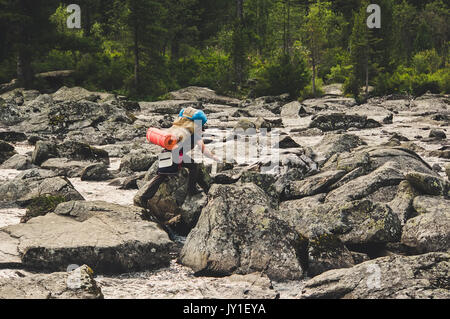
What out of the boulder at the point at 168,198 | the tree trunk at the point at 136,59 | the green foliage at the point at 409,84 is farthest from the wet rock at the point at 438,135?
the tree trunk at the point at 136,59

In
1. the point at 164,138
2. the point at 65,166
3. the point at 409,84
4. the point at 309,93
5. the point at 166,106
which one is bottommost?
the point at 65,166

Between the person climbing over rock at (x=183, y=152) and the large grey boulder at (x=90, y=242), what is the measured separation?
1066 mm

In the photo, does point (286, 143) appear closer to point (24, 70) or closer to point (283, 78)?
point (283, 78)

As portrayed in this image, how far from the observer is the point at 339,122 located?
22500 millimetres

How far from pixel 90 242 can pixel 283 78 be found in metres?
29.0

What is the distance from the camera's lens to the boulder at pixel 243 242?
283 inches

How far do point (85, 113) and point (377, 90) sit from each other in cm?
2243

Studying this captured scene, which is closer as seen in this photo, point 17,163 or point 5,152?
point 17,163

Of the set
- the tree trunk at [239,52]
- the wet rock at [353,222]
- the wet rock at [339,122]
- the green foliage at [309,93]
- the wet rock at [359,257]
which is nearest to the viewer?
the wet rock at [359,257]

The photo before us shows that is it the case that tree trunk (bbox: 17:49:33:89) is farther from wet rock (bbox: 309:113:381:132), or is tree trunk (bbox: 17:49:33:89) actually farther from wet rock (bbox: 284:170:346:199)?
wet rock (bbox: 284:170:346:199)

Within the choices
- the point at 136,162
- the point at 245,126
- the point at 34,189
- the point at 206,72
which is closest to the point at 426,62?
the point at 206,72

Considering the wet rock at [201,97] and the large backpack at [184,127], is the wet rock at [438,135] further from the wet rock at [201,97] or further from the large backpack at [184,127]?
the wet rock at [201,97]

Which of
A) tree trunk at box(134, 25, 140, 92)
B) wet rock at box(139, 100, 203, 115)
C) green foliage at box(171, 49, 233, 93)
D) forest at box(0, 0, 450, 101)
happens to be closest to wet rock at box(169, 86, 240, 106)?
forest at box(0, 0, 450, 101)
